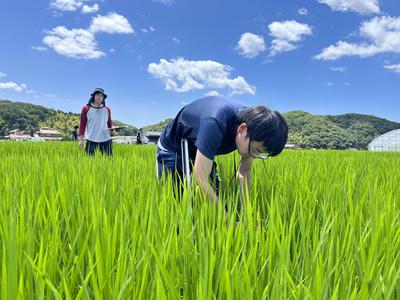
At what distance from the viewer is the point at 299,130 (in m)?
80.6

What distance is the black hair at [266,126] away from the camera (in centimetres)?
132

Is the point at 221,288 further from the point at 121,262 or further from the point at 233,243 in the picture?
the point at 233,243

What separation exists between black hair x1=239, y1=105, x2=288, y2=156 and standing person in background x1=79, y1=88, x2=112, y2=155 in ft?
10.5

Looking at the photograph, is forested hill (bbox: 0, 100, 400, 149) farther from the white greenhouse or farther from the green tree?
the white greenhouse

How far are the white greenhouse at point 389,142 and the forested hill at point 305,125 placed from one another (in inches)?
1296

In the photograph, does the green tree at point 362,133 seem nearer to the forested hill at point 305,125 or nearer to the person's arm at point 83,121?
the forested hill at point 305,125

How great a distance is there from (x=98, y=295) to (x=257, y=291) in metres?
0.29

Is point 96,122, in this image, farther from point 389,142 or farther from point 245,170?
point 389,142

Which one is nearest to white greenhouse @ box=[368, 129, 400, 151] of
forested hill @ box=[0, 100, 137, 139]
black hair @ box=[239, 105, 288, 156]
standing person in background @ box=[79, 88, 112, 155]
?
standing person in background @ box=[79, 88, 112, 155]

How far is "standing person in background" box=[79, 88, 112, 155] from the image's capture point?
14.0ft

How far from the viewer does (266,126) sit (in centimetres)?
131

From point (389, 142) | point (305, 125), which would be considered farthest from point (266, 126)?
point (305, 125)

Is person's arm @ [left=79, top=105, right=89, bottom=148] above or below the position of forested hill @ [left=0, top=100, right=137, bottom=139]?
below

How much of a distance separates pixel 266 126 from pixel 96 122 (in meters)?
3.31
